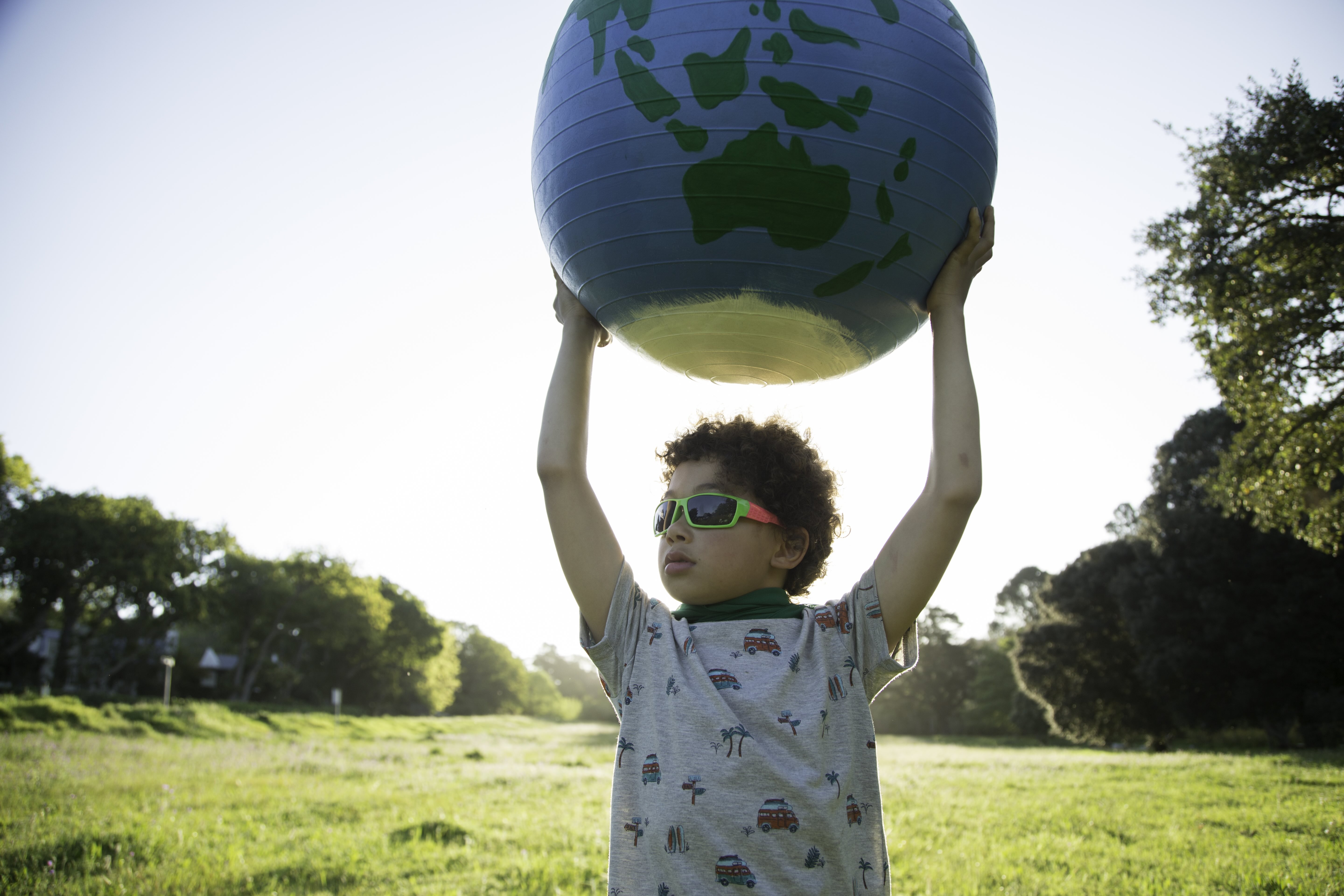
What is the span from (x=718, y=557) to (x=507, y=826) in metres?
6.74

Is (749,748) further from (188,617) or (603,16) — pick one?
(188,617)

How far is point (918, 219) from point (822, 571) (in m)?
0.98

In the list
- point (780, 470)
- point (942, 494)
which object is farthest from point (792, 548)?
point (942, 494)

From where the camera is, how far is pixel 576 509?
1829mm

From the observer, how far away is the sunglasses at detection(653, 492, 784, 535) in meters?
1.87

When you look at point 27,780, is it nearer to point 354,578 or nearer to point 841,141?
point 841,141

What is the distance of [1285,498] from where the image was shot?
26.6 feet

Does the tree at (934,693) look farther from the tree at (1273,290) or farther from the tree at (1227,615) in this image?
the tree at (1273,290)

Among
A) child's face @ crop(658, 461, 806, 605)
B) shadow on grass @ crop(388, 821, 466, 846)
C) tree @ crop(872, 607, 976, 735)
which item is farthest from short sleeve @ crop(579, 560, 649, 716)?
tree @ crop(872, 607, 976, 735)

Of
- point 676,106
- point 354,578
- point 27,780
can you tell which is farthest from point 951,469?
point 354,578

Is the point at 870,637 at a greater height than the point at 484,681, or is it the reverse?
the point at 870,637

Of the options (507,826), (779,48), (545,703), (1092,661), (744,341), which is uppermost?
(779,48)

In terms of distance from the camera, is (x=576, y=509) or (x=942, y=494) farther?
(x=576, y=509)

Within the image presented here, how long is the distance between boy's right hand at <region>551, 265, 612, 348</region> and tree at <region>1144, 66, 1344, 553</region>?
25.9 ft
